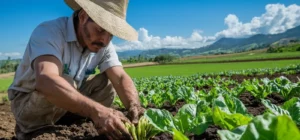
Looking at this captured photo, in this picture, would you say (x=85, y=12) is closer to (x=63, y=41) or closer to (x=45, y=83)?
(x=63, y=41)

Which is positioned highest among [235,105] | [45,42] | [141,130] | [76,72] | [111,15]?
[111,15]

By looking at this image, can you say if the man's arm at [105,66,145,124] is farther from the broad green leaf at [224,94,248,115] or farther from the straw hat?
the broad green leaf at [224,94,248,115]

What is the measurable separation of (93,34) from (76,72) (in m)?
0.82

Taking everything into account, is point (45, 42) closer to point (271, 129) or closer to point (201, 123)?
point (201, 123)

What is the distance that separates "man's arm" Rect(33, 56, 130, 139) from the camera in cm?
256

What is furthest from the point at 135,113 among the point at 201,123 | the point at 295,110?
the point at 295,110

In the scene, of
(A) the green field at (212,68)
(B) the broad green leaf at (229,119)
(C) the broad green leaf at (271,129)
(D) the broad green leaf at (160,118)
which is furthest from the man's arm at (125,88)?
(A) the green field at (212,68)

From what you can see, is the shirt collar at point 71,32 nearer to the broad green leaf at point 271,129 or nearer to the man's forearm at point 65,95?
the man's forearm at point 65,95

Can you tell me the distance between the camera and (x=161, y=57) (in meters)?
86.0

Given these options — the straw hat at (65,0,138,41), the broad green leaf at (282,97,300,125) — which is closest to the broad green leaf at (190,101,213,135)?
the broad green leaf at (282,97,300,125)

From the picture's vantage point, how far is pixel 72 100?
9.46 ft

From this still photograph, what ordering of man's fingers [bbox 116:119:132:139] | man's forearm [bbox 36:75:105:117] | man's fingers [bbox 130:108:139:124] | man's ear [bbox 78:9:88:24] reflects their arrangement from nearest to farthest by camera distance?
man's fingers [bbox 116:119:132:139]
man's forearm [bbox 36:75:105:117]
man's fingers [bbox 130:108:139:124]
man's ear [bbox 78:9:88:24]

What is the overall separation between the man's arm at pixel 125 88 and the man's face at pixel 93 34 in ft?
1.96

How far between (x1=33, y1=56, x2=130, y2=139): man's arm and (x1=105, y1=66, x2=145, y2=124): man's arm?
1.63ft
